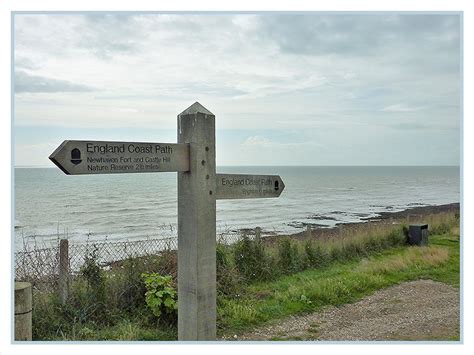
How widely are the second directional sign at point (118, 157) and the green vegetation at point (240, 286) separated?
2.46m

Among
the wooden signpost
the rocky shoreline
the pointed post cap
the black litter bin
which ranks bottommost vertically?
the rocky shoreline

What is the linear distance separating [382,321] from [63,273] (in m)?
4.63

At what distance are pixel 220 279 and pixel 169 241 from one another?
1.09 meters

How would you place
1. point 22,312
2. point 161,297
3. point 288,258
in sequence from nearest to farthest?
point 22,312 < point 161,297 < point 288,258

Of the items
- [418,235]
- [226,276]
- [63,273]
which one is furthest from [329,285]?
[418,235]

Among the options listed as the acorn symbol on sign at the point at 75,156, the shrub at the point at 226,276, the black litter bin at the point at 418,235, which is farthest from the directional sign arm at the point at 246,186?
the black litter bin at the point at 418,235

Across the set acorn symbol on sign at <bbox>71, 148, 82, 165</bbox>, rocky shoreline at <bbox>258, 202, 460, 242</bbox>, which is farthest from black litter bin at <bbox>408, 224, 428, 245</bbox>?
acorn symbol on sign at <bbox>71, 148, 82, 165</bbox>

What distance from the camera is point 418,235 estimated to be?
41.8 ft

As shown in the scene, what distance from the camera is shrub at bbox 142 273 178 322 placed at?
548 cm

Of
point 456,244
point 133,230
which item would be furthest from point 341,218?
point 456,244

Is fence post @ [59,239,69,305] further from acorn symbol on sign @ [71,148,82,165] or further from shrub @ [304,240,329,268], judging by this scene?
shrub @ [304,240,329,268]

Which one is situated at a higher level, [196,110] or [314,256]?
[196,110]

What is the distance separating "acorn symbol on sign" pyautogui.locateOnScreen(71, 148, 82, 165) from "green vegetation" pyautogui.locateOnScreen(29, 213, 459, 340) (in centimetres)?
271

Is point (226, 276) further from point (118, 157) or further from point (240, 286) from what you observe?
point (118, 157)
